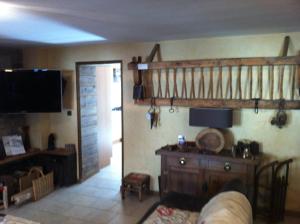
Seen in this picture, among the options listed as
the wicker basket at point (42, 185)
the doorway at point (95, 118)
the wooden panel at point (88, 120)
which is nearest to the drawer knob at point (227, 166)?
the doorway at point (95, 118)

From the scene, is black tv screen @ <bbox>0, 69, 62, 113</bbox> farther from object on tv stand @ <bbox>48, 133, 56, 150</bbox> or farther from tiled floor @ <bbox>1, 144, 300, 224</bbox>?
tiled floor @ <bbox>1, 144, 300, 224</bbox>

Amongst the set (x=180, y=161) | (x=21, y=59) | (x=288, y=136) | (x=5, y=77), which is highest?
(x=21, y=59)

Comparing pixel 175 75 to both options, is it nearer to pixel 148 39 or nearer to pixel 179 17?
pixel 148 39

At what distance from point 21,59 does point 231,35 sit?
3.32 metres

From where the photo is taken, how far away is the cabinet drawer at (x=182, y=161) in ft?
11.2

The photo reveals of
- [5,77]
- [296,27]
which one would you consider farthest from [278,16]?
[5,77]

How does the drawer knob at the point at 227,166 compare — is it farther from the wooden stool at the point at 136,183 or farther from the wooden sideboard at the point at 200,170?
the wooden stool at the point at 136,183

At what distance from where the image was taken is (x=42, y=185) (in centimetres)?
403

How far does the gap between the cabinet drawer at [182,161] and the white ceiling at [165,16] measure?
1481 millimetres

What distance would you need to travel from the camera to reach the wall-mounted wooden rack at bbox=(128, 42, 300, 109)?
3225mm

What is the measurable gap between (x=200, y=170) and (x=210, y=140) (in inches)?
15.2

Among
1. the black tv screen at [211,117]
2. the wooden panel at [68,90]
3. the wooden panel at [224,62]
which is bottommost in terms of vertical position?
the black tv screen at [211,117]

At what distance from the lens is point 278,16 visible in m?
2.38

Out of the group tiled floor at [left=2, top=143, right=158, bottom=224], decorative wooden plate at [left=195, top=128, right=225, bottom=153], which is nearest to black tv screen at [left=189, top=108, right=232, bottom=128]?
decorative wooden plate at [left=195, top=128, right=225, bottom=153]
